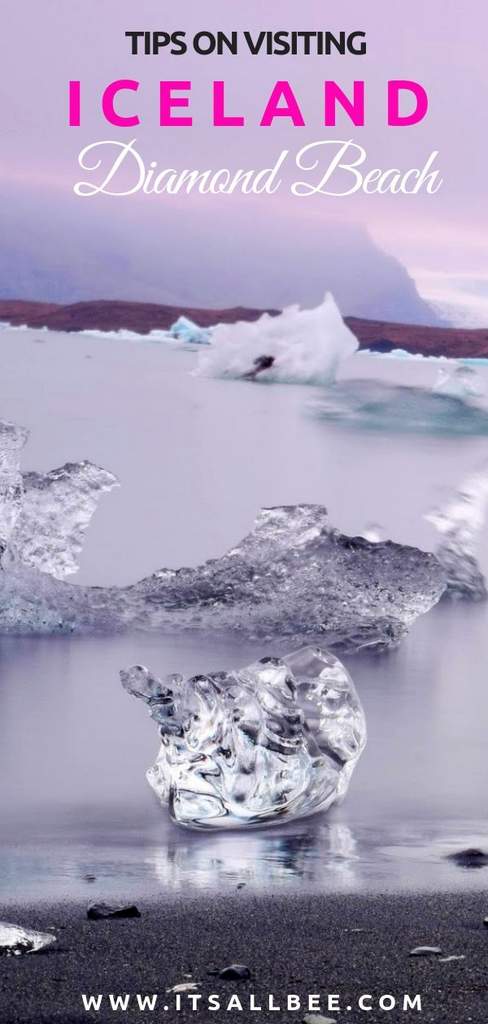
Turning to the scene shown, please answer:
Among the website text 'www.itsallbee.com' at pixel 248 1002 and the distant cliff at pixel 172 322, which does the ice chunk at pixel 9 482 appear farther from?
the website text 'www.itsallbee.com' at pixel 248 1002

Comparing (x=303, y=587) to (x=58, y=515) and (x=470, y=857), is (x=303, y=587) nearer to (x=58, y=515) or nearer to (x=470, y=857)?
(x=58, y=515)

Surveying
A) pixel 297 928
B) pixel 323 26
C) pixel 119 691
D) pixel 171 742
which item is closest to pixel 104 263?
pixel 323 26

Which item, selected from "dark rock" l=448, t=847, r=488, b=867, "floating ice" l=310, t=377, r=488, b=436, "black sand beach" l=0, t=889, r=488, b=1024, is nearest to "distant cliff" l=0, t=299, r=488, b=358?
"floating ice" l=310, t=377, r=488, b=436

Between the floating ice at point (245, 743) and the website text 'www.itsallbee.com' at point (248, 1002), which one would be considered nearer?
the website text 'www.itsallbee.com' at point (248, 1002)

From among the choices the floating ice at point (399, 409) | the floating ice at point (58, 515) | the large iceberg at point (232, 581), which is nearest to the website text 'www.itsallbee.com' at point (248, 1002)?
the large iceberg at point (232, 581)

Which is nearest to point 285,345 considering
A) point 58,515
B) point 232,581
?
point 232,581
